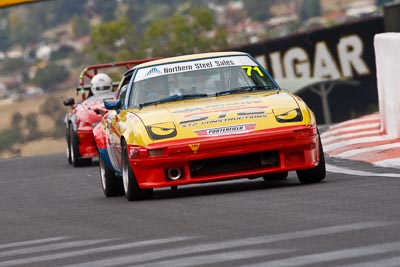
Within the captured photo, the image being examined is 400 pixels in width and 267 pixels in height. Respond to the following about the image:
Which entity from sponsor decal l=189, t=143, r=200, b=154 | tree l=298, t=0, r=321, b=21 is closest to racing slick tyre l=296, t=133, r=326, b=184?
sponsor decal l=189, t=143, r=200, b=154

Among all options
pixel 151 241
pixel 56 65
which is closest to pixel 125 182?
pixel 151 241

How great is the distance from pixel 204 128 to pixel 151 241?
304cm

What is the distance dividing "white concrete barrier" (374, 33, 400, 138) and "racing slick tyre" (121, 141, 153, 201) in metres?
5.03

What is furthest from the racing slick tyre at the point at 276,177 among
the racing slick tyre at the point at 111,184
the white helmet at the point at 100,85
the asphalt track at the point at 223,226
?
the white helmet at the point at 100,85

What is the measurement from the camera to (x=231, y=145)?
1125 cm

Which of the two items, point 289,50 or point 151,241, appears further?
point 289,50

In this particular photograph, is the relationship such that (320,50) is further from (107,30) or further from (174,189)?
(107,30)

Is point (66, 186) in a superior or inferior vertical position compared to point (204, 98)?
inferior

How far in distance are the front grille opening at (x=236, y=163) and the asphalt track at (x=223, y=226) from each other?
20 cm

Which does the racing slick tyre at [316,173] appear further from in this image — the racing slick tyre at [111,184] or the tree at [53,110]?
the tree at [53,110]

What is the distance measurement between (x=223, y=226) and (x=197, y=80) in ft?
13.0

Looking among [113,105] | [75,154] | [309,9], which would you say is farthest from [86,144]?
[309,9]

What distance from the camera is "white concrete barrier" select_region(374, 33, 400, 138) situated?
1630 cm

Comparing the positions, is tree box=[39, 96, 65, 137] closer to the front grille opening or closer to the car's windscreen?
the car's windscreen
